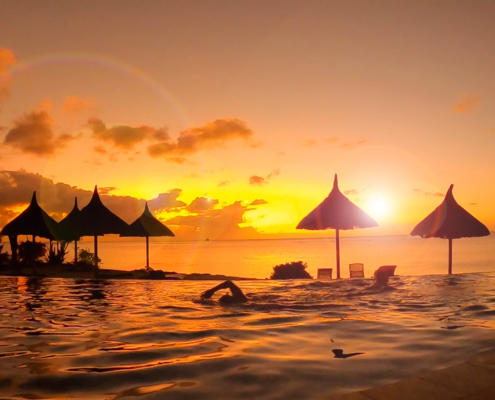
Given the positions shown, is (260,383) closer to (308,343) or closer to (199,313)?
(308,343)

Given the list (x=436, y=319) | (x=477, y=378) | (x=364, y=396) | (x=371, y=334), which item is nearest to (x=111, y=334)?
(x=371, y=334)

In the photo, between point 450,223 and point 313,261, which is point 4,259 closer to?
point 450,223

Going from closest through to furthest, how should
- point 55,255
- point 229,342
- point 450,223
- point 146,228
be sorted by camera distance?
point 229,342
point 450,223
point 146,228
point 55,255

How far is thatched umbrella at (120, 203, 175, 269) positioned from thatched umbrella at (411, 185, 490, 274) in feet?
36.5

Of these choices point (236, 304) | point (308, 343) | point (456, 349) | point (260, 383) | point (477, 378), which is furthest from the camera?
point (236, 304)

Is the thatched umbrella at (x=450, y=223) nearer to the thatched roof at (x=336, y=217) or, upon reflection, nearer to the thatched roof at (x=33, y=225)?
the thatched roof at (x=336, y=217)

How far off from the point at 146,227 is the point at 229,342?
15.4 m

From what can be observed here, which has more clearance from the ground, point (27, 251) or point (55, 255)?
point (27, 251)

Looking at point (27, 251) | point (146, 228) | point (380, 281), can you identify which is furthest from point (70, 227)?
point (380, 281)

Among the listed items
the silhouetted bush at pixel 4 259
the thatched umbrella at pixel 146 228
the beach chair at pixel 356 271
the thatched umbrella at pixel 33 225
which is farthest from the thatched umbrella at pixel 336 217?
the silhouetted bush at pixel 4 259

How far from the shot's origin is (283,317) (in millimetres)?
7789

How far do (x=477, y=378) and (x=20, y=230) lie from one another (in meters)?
19.5

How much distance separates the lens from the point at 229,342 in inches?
222

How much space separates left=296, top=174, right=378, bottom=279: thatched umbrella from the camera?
15750mm
